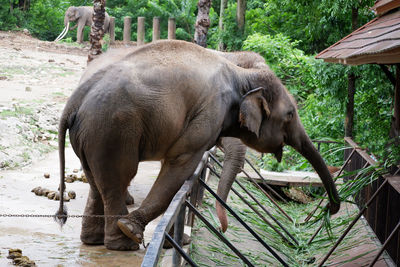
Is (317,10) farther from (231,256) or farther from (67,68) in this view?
(67,68)

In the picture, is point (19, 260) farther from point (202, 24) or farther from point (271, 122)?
point (202, 24)

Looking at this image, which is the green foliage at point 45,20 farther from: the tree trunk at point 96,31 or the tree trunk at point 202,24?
the tree trunk at point 96,31

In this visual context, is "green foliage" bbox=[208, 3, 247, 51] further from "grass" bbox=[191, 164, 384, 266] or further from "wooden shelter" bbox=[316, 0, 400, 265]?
"wooden shelter" bbox=[316, 0, 400, 265]

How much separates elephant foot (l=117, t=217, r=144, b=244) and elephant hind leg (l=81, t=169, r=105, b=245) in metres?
0.70

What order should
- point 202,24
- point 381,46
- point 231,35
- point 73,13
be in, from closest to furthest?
1. point 381,46
2. point 202,24
3. point 231,35
4. point 73,13

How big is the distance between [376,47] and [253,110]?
4.53 feet

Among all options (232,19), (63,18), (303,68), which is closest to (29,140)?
(303,68)

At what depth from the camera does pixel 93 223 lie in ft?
20.6

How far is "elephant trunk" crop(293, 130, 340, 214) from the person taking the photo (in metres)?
7.04

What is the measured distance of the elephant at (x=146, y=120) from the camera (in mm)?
5566

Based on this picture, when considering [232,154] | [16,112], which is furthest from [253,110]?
[16,112]

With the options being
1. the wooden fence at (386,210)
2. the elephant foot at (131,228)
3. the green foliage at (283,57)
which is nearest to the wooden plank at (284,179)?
the wooden fence at (386,210)

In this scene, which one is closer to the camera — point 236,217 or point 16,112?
point 236,217

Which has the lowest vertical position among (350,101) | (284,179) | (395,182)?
(284,179)
